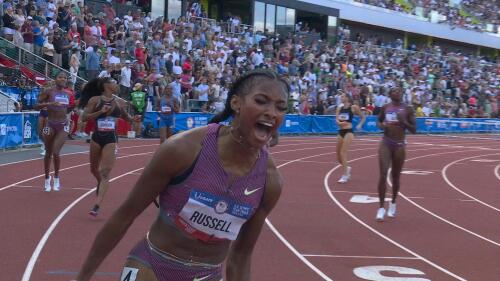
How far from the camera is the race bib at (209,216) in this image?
2.70 metres

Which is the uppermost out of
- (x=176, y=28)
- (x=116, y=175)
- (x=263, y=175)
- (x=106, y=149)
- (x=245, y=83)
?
(x=176, y=28)

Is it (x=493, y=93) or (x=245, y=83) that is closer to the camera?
(x=245, y=83)

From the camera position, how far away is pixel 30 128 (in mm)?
17984

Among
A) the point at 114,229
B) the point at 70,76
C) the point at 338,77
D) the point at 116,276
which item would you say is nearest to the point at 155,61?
the point at 70,76

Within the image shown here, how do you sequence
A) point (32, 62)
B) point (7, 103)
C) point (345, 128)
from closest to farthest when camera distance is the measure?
point (345, 128) → point (7, 103) → point (32, 62)

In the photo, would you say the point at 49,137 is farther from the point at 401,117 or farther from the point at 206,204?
the point at 206,204

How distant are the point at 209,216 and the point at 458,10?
57.9 meters

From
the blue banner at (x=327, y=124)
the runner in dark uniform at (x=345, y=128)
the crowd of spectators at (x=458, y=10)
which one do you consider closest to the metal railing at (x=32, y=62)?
the blue banner at (x=327, y=124)

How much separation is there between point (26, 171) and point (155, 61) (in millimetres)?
10553

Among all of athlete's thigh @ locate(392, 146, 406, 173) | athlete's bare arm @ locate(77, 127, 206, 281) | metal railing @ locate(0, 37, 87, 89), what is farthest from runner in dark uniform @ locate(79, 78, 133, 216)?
metal railing @ locate(0, 37, 87, 89)

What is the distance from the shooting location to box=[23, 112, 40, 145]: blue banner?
698 inches

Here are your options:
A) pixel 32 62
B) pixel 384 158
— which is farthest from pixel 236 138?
pixel 32 62

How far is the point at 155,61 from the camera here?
920 inches

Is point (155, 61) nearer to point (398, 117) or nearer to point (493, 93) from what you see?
point (398, 117)
